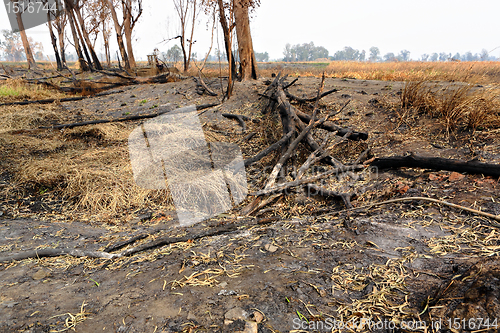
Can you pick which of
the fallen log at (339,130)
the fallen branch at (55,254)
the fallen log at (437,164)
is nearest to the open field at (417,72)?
the fallen log at (339,130)

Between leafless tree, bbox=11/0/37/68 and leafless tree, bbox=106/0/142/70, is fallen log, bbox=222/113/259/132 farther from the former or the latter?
leafless tree, bbox=11/0/37/68

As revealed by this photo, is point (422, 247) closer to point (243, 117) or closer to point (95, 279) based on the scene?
point (95, 279)

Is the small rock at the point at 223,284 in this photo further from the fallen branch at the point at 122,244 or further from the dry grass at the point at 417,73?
the dry grass at the point at 417,73

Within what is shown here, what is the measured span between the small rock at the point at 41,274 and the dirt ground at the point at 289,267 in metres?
0.02

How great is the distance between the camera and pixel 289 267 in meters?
1.61

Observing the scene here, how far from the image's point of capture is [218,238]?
2.17 meters

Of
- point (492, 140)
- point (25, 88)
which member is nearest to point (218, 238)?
point (492, 140)

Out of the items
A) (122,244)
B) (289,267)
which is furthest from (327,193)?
(122,244)

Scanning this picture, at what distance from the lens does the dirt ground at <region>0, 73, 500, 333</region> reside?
1.19m

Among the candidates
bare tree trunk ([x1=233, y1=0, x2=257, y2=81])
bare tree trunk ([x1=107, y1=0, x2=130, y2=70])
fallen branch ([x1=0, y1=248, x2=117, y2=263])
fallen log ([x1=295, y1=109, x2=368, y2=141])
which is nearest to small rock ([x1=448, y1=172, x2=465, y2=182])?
fallen log ([x1=295, y1=109, x2=368, y2=141])

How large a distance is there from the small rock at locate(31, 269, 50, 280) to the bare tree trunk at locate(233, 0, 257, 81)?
24.0 feet

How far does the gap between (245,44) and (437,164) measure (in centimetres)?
670

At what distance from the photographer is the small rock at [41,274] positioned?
1.77m

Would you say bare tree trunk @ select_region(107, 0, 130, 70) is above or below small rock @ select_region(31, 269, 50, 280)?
above
